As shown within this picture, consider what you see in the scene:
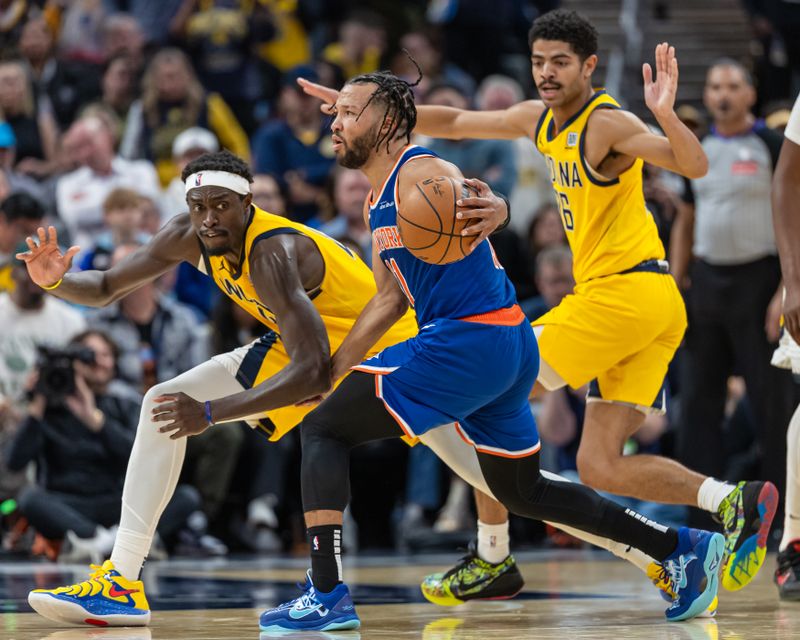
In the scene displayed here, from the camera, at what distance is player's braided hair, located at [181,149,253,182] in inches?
209

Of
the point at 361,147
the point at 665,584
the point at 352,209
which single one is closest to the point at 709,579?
the point at 665,584

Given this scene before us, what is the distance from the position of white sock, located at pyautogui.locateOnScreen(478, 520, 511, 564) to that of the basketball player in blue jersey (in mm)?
717

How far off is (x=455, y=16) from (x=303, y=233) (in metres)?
8.20

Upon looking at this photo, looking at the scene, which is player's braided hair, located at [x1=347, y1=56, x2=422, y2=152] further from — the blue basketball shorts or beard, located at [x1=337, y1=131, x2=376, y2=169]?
the blue basketball shorts

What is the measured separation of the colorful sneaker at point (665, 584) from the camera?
17.1 ft

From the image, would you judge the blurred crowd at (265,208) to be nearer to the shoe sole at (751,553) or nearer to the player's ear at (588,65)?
the shoe sole at (751,553)

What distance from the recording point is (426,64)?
40.2 ft

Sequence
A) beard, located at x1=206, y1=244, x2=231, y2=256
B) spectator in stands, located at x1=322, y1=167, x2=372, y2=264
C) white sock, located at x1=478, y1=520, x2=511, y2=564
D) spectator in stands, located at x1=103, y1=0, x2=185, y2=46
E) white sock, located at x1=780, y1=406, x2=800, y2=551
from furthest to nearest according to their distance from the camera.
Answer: spectator in stands, located at x1=103, y1=0, x2=185, y2=46 → spectator in stands, located at x1=322, y1=167, x2=372, y2=264 → white sock, located at x1=780, y1=406, x2=800, y2=551 → white sock, located at x1=478, y1=520, x2=511, y2=564 → beard, located at x1=206, y1=244, x2=231, y2=256

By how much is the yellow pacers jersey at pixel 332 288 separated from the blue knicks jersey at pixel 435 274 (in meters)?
0.57

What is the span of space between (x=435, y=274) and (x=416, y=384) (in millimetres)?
377

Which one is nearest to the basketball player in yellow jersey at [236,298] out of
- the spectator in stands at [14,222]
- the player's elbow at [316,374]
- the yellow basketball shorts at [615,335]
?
the player's elbow at [316,374]

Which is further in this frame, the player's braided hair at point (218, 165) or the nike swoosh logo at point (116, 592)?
the player's braided hair at point (218, 165)

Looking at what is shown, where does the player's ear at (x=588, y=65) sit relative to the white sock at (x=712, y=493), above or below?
above

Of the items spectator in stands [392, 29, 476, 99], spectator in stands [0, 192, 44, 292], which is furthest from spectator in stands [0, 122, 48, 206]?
spectator in stands [392, 29, 476, 99]
